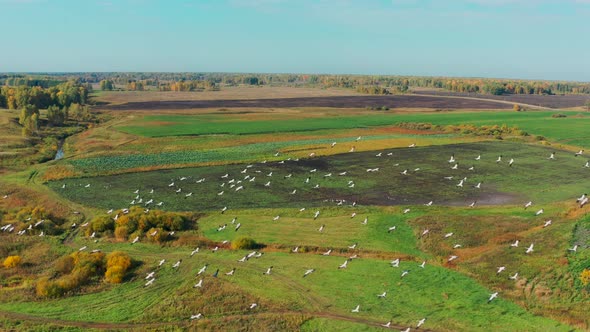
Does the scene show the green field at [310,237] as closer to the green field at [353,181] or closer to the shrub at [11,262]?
the green field at [353,181]

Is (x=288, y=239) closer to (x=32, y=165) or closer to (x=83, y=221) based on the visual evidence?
(x=83, y=221)

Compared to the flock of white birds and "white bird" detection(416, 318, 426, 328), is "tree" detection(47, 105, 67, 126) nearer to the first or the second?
the flock of white birds

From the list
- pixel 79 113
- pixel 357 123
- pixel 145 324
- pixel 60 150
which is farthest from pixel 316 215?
pixel 79 113

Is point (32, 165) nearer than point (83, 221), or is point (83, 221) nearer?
point (83, 221)

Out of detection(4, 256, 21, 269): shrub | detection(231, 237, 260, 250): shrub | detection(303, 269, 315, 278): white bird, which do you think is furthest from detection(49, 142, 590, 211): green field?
detection(303, 269, 315, 278): white bird

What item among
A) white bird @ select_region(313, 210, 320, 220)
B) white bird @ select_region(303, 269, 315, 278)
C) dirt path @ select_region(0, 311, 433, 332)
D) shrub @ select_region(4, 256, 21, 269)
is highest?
white bird @ select_region(313, 210, 320, 220)

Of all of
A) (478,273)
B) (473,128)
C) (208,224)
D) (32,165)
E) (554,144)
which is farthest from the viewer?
(473,128)

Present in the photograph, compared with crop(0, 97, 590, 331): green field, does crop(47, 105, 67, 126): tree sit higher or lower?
higher

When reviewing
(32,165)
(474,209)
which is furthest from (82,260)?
(32,165)
